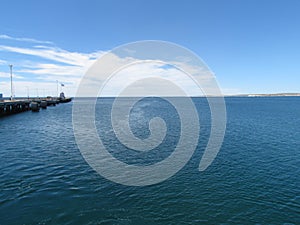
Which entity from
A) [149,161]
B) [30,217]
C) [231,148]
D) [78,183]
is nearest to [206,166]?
[149,161]

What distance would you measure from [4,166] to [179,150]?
2162cm

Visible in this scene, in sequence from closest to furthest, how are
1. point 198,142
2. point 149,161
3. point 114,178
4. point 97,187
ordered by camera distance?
point 97,187, point 114,178, point 149,161, point 198,142

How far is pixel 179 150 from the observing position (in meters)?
31.0

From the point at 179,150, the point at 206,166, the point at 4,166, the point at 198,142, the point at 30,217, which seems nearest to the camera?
the point at 30,217

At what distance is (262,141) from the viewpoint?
37.5 meters

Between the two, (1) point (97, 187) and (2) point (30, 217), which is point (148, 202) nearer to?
(1) point (97, 187)

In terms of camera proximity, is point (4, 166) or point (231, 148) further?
point (231, 148)

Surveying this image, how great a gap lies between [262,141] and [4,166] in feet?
127

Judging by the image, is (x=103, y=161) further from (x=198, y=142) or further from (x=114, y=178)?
(x=198, y=142)

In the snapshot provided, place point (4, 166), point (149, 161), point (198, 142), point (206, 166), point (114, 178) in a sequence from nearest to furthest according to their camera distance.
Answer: point (114, 178) < point (4, 166) < point (206, 166) < point (149, 161) < point (198, 142)

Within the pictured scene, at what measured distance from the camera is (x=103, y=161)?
83.6 feet

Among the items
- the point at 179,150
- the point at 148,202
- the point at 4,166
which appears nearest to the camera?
the point at 148,202

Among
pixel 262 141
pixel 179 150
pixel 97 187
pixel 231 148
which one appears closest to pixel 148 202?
pixel 97 187

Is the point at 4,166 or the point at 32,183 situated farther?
the point at 4,166
